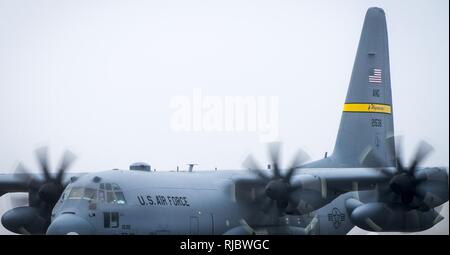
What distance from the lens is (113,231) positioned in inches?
862

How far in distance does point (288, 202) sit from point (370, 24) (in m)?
11.0

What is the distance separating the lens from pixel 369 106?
104ft

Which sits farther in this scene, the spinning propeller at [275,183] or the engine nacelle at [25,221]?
the engine nacelle at [25,221]

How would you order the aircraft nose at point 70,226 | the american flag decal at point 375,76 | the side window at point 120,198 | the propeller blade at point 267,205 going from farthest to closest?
the american flag decal at point 375,76 < the propeller blade at point 267,205 < the side window at point 120,198 < the aircraft nose at point 70,226

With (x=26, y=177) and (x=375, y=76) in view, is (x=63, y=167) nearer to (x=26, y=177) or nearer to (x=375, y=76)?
(x=26, y=177)

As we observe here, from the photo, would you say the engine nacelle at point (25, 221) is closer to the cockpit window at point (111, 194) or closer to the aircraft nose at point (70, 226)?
the cockpit window at point (111, 194)

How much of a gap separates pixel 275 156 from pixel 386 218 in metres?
4.27

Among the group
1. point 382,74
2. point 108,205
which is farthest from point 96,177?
point 382,74

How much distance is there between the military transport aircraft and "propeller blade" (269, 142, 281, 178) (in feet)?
0.11

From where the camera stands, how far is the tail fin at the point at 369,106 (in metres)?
30.9

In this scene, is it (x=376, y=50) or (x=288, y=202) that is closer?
(x=288, y=202)

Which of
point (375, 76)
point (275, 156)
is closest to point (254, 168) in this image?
point (275, 156)

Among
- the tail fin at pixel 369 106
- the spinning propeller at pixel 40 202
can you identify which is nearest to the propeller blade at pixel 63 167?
the spinning propeller at pixel 40 202
